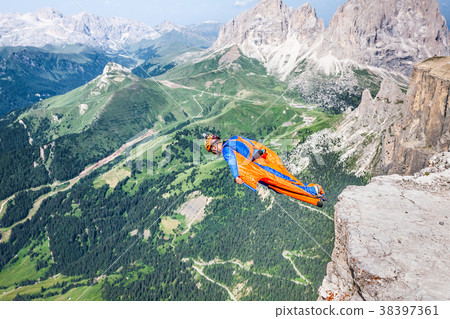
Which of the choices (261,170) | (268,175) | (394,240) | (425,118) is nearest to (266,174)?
(268,175)

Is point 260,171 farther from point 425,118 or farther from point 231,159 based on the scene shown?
point 425,118

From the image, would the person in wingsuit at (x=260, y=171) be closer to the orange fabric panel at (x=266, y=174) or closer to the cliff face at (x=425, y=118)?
the orange fabric panel at (x=266, y=174)

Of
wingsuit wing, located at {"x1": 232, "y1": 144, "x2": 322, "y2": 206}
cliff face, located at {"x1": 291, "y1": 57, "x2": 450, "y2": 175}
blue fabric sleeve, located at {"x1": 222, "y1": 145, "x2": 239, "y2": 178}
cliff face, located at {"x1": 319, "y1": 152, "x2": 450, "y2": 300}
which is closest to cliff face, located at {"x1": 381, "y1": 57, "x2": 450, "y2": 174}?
cliff face, located at {"x1": 291, "y1": 57, "x2": 450, "y2": 175}

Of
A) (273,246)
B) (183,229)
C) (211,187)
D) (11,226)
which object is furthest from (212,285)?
(11,226)

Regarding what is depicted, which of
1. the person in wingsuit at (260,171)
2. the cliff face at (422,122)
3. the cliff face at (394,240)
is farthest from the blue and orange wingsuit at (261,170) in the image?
the cliff face at (422,122)

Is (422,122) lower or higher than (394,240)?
lower

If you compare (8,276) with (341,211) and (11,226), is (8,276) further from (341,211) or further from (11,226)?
(341,211)
